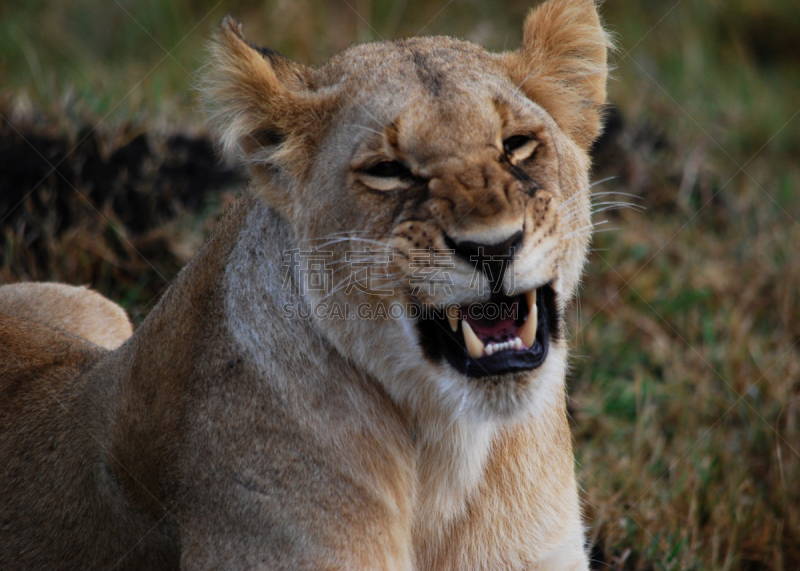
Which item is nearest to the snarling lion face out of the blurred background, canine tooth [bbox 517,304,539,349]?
canine tooth [bbox 517,304,539,349]

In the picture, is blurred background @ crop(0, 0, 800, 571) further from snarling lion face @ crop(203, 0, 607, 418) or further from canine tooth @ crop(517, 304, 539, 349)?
canine tooth @ crop(517, 304, 539, 349)

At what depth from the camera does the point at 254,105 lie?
8.23ft

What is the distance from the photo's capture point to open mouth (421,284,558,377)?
88.6 inches

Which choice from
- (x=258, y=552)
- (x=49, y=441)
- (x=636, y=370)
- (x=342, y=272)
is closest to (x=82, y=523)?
(x=49, y=441)

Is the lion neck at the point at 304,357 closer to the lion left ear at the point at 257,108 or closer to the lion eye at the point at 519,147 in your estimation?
the lion left ear at the point at 257,108

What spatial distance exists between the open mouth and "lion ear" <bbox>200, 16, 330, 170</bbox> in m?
0.65

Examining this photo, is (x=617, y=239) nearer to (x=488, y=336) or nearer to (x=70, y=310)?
(x=70, y=310)

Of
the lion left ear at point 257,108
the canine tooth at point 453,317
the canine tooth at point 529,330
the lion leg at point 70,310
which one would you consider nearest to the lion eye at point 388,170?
the lion left ear at point 257,108

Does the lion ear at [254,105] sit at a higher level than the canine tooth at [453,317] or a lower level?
higher

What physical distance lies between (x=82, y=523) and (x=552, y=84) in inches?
78.9

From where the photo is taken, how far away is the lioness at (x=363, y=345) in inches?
89.4

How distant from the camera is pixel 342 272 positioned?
2.36 m

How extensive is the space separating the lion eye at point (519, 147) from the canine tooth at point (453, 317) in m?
0.46

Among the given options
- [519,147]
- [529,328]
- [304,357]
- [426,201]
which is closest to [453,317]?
[529,328]
